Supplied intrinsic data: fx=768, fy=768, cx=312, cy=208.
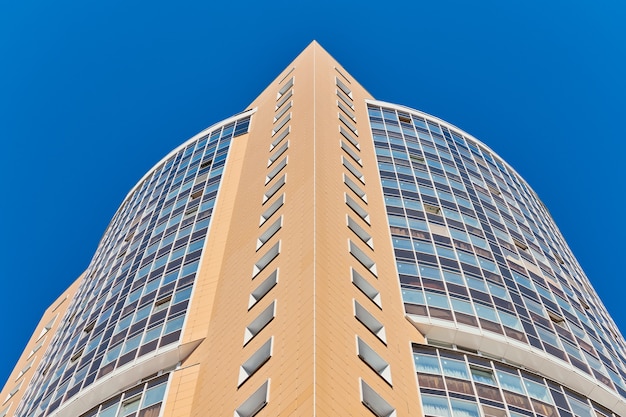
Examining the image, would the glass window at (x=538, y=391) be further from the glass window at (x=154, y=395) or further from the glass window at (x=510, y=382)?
the glass window at (x=154, y=395)

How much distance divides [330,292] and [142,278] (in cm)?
1630

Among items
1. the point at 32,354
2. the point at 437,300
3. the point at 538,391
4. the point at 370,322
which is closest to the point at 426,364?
the point at 370,322

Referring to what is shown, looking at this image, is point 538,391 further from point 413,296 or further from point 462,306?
point 413,296

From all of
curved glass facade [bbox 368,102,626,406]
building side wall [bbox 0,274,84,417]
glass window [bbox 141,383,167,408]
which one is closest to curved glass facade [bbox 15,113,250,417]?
glass window [bbox 141,383,167,408]

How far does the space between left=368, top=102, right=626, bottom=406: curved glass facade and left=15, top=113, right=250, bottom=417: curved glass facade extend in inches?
424

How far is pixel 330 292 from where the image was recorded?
28.3 meters

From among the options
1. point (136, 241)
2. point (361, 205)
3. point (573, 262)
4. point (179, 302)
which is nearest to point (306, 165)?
point (361, 205)

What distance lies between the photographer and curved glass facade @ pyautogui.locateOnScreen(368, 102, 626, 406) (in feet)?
114

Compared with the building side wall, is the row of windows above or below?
below

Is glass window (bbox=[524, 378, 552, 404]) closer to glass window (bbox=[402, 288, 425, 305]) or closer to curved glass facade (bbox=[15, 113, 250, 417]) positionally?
glass window (bbox=[402, 288, 425, 305])

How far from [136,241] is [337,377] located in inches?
1025

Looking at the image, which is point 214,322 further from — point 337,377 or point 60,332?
point 60,332

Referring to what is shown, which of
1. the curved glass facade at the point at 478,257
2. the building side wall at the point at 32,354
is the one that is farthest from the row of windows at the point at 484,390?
the building side wall at the point at 32,354

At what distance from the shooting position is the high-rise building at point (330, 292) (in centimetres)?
2730
